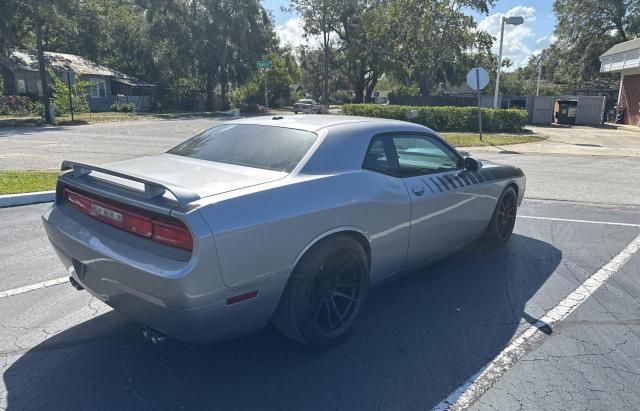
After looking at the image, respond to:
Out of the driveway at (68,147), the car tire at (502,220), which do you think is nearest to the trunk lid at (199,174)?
the car tire at (502,220)

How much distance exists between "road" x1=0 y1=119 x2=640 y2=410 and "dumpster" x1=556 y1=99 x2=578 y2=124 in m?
25.8

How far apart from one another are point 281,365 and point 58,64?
41.2m

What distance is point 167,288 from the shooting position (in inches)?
93.7

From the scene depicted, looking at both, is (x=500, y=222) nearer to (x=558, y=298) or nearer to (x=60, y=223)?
(x=558, y=298)

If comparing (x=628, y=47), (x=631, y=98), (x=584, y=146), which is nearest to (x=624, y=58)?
(x=628, y=47)

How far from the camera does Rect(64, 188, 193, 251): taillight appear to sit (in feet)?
8.02

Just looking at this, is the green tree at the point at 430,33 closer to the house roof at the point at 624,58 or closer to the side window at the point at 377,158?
the house roof at the point at 624,58

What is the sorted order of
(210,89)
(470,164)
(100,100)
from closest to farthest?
(470,164)
(100,100)
(210,89)

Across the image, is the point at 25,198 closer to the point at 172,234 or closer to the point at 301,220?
the point at 172,234

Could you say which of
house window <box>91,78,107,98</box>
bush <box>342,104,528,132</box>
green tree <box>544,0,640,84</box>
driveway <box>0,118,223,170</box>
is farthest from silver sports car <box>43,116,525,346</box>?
green tree <box>544,0,640,84</box>

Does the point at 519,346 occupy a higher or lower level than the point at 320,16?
lower

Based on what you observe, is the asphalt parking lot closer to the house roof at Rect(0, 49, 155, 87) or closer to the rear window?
the rear window

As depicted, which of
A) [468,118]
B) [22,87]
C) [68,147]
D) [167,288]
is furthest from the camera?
[22,87]

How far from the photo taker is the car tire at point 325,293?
9.36 ft
